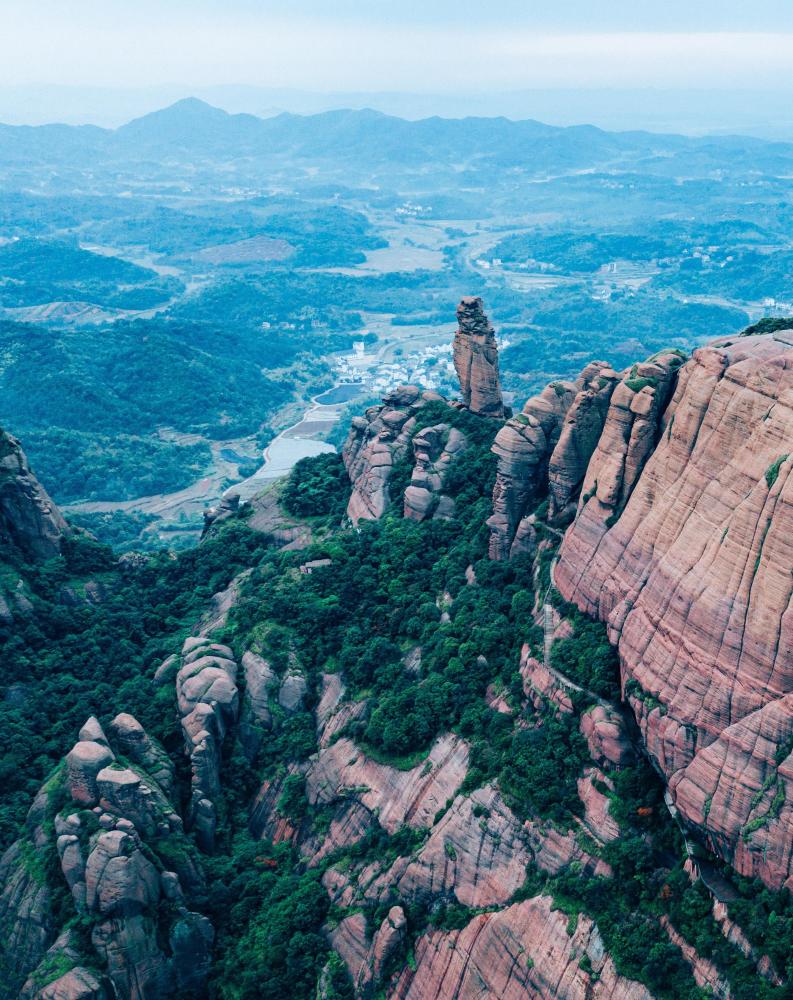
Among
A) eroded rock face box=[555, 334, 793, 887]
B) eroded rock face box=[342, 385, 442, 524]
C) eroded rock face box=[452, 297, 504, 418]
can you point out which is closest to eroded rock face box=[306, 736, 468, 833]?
eroded rock face box=[555, 334, 793, 887]

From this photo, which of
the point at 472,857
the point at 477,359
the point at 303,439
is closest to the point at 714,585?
the point at 472,857

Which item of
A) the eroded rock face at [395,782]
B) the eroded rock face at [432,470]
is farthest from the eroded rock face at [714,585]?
the eroded rock face at [432,470]

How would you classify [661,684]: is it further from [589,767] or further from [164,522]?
[164,522]

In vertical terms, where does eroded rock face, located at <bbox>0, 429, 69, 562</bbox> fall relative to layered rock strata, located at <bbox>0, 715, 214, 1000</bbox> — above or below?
above

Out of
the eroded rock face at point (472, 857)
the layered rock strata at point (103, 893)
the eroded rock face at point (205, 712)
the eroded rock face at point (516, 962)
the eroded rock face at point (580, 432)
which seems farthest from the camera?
the eroded rock face at point (205, 712)

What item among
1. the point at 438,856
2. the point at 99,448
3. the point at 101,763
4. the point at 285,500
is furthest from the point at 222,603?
the point at 99,448

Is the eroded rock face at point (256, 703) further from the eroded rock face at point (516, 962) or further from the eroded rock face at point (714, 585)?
the eroded rock face at point (714, 585)

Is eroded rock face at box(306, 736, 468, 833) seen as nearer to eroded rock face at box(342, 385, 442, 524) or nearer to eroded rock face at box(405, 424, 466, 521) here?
eroded rock face at box(405, 424, 466, 521)
